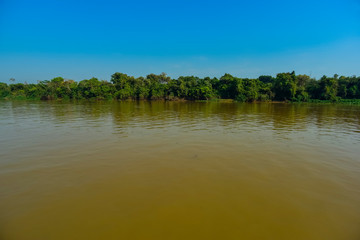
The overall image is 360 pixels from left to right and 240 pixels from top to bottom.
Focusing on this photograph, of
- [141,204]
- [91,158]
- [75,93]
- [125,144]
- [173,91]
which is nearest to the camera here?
[141,204]

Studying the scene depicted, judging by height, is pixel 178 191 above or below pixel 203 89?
below

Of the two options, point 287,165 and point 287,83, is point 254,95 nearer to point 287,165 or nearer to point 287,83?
point 287,83

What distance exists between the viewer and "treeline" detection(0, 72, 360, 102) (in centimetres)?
4988

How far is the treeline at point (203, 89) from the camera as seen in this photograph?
49.9 metres

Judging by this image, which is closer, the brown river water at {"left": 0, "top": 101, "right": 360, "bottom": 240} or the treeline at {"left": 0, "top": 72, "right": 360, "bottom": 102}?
the brown river water at {"left": 0, "top": 101, "right": 360, "bottom": 240}

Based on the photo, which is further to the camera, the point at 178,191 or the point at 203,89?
the point at 203,89

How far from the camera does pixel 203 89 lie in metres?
53.4

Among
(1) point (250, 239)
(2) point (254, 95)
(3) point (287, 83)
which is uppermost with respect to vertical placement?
(3) point (287, 83)

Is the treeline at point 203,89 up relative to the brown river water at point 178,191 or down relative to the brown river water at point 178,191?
up

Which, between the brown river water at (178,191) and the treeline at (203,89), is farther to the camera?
the treeline at (203,89)

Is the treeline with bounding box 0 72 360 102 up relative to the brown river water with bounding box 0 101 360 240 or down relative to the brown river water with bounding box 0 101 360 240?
up

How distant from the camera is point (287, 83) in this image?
160ft

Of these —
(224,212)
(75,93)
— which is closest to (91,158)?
(224,212)

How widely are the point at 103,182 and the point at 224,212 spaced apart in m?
2.83
